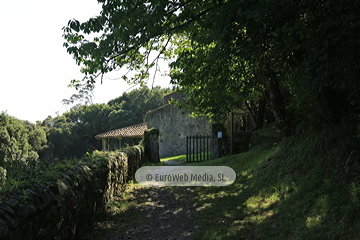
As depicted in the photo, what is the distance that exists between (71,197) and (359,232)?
4079 mm

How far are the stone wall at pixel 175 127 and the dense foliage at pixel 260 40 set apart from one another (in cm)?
1892

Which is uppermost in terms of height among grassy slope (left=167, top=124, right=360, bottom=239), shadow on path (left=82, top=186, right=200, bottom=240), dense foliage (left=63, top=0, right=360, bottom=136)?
dense foliage (left=63, top=0, right=360, bottom=136)

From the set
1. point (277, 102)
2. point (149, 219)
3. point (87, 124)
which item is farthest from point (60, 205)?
point (87, 124)

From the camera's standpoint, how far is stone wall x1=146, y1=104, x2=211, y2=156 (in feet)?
91.0

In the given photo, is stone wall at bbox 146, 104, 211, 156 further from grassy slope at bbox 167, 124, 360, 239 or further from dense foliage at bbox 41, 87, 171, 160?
dense foliage at bbox 41, 87, 171, 160

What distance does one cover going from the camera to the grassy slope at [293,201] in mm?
4059

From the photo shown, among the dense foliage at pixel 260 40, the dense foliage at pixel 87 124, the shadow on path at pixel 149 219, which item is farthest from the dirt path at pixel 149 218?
→ the dense foliage at pixel 87 124

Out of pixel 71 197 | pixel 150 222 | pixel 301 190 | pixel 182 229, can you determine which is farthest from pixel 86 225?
pixel 301 190

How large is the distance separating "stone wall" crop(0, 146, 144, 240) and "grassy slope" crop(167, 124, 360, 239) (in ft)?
7.17

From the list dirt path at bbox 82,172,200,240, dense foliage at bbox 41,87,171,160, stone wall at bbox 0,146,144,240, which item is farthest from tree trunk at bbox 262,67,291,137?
dense foliage at bbox 41,87,171,160

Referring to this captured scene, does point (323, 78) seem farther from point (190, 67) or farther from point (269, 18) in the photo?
point (190, 67)

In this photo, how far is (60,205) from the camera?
A: 395 centimetres

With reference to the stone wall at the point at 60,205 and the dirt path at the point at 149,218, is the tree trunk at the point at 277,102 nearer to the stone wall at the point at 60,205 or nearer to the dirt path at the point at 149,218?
the dirt path at the point at 149,218

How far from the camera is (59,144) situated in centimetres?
4862
